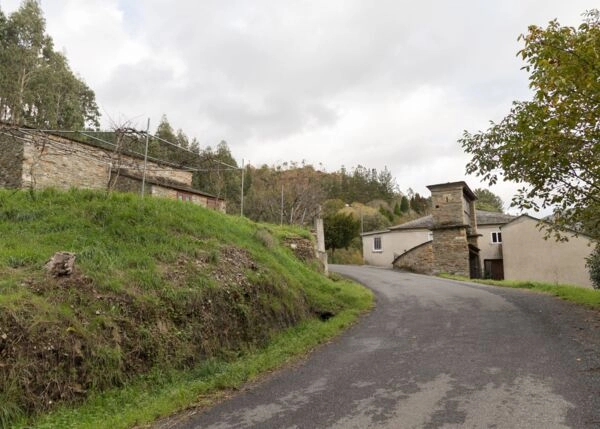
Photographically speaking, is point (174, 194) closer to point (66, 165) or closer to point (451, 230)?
point (66, 165)

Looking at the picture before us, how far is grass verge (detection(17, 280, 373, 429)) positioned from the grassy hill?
16cm

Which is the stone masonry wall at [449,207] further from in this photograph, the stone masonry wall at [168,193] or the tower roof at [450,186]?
the stone masonry wall at [168,193]

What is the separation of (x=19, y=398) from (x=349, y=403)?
3.71 m

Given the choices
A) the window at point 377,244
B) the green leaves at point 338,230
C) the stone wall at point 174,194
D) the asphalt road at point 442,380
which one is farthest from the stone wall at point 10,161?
the window at point 377,244

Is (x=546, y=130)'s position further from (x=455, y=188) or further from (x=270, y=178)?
(x=270, y=178)

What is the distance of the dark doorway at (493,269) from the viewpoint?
32156mm

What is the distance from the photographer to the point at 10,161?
19.9 meters

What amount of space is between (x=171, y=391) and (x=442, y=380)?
372cm

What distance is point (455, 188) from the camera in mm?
26016

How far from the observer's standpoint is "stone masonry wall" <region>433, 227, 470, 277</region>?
974 inches

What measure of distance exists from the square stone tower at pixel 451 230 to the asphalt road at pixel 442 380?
1467cm

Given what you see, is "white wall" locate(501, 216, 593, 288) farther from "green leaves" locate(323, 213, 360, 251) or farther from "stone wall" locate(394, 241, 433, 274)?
"green leaves" locate(323, 213, 360, 251)

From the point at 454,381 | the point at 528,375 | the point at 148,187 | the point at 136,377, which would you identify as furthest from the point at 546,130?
the point at 148,187

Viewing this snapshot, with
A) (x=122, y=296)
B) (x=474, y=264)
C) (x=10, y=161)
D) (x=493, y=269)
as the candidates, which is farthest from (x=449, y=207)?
(x=10, y=161)
